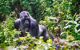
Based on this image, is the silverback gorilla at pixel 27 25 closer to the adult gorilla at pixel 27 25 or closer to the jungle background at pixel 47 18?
the adult gorilla at pixel 27 25

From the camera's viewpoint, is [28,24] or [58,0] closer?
[28,24]

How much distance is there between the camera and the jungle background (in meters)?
2.07

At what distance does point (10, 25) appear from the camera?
4.11 meters

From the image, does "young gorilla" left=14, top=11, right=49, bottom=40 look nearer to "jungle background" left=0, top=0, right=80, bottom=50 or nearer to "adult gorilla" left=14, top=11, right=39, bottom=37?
"adult gorilla" left=14, top=11, right=39, bottom=37

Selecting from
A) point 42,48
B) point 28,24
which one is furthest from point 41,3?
point 42,48

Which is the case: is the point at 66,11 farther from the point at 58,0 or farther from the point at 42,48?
the point at 42,48

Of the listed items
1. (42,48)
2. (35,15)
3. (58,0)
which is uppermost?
(42,48)

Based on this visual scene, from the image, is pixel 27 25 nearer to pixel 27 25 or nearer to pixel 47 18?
pixel 27 25

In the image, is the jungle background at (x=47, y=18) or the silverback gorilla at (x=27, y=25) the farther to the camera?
the silverback gorilla at (x=27, y=25)

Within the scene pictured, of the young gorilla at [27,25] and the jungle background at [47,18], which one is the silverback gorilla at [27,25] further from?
the jungle background at [47,18]

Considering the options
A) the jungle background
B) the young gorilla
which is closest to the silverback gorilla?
the young gorilla

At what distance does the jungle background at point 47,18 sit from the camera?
2.07 meters

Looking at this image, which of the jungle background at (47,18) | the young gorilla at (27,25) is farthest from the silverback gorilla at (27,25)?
the jungle background at (47,18)

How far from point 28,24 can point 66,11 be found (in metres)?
0.52
